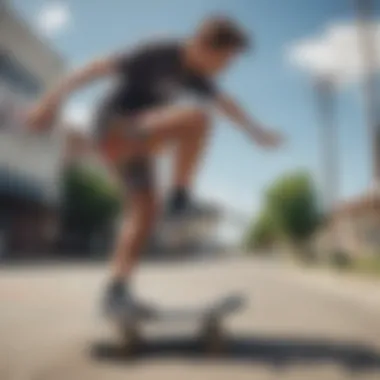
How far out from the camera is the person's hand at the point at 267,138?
6.26 ft

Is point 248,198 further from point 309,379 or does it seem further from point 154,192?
point 309,379

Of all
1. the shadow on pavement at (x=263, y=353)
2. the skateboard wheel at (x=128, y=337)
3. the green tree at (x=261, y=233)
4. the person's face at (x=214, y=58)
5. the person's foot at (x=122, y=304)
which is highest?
the person's face at (x=214, y=58)

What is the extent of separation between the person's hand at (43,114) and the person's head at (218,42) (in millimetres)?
396

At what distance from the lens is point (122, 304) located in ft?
6.47

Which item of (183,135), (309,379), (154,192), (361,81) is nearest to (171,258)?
(154,192)

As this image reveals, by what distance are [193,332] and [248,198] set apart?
0.52 metres

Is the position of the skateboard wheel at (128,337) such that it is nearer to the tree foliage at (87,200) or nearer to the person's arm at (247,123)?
the tree foliage at (87,200)

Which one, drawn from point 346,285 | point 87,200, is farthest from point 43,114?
point 346,285

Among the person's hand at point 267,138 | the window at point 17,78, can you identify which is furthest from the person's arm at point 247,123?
the window at point 17,78

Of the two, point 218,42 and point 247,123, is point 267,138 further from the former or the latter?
point 218,42

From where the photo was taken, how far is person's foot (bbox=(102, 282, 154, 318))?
1971mm

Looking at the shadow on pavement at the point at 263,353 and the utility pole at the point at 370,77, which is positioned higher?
the utility pole at the point at 370,77

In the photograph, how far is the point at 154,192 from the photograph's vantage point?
2023 millimetres

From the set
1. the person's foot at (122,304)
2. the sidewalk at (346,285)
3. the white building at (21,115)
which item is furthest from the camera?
the sidewalk at (346,285)
